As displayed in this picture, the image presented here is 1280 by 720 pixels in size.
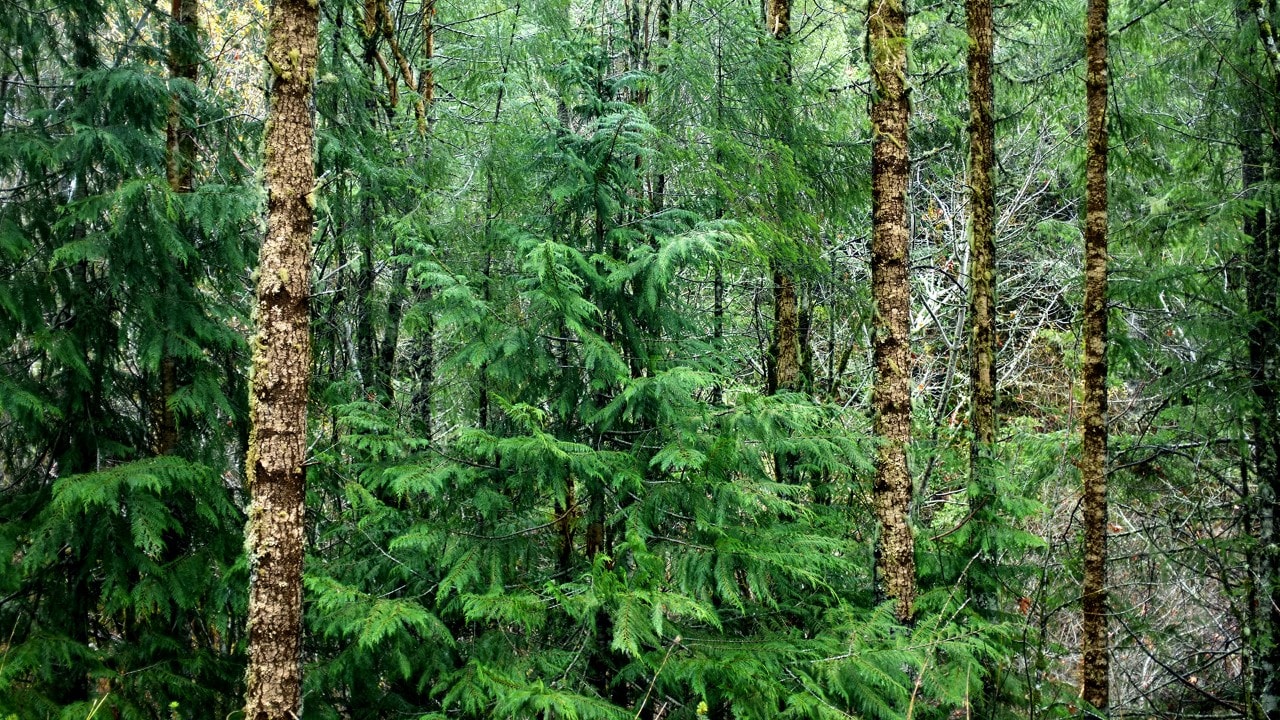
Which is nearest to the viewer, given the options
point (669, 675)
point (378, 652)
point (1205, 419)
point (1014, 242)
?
point (669, 675)

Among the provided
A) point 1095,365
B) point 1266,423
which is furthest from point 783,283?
point 1266,423

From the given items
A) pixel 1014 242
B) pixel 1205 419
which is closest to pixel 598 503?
pixel 1205 419

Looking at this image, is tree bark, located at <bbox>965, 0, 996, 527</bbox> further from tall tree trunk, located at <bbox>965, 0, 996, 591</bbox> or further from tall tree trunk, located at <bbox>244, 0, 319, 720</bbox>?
tall tree trunk, located at <bbox>244, 0, 319, 720</bbox>

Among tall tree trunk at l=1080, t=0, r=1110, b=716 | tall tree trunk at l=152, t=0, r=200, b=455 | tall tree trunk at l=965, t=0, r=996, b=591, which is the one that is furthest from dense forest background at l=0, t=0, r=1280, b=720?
tall tree trunk at l=1080, t=0, r=1110, b=716

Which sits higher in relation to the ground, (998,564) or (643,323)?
(643,323)

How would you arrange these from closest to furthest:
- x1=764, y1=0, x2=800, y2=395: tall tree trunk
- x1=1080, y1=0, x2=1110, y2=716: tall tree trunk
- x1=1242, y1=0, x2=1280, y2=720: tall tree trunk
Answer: x1=1080, y1=0, x2=1110, y2=716: tall tree trunk < x1=1242, y1=0, x2=1280, y2=720: tall tree trunk < x1=764, y1=0, x2=800, y2=395: tall tree trunk

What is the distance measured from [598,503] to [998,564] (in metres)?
3.75

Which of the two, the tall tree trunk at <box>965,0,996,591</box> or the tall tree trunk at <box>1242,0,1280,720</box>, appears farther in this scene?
the tall tree trunk at <box>965,0,996,591</box>

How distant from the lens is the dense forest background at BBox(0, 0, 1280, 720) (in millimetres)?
5199

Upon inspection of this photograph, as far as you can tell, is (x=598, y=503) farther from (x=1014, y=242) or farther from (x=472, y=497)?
(x=1014, y=242)

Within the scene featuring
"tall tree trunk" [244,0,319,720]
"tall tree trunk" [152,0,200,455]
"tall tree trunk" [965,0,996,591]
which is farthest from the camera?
"tall tree trunk" [965,0,996,591]

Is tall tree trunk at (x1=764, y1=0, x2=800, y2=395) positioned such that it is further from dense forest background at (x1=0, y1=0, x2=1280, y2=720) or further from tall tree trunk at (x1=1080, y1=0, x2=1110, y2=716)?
tall tree trunk at (x1=1080, y1=0, x2=1110, y2=716)

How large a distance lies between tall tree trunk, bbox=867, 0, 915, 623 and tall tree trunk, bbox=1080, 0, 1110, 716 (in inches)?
96.1

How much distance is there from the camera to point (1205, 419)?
841 cm
